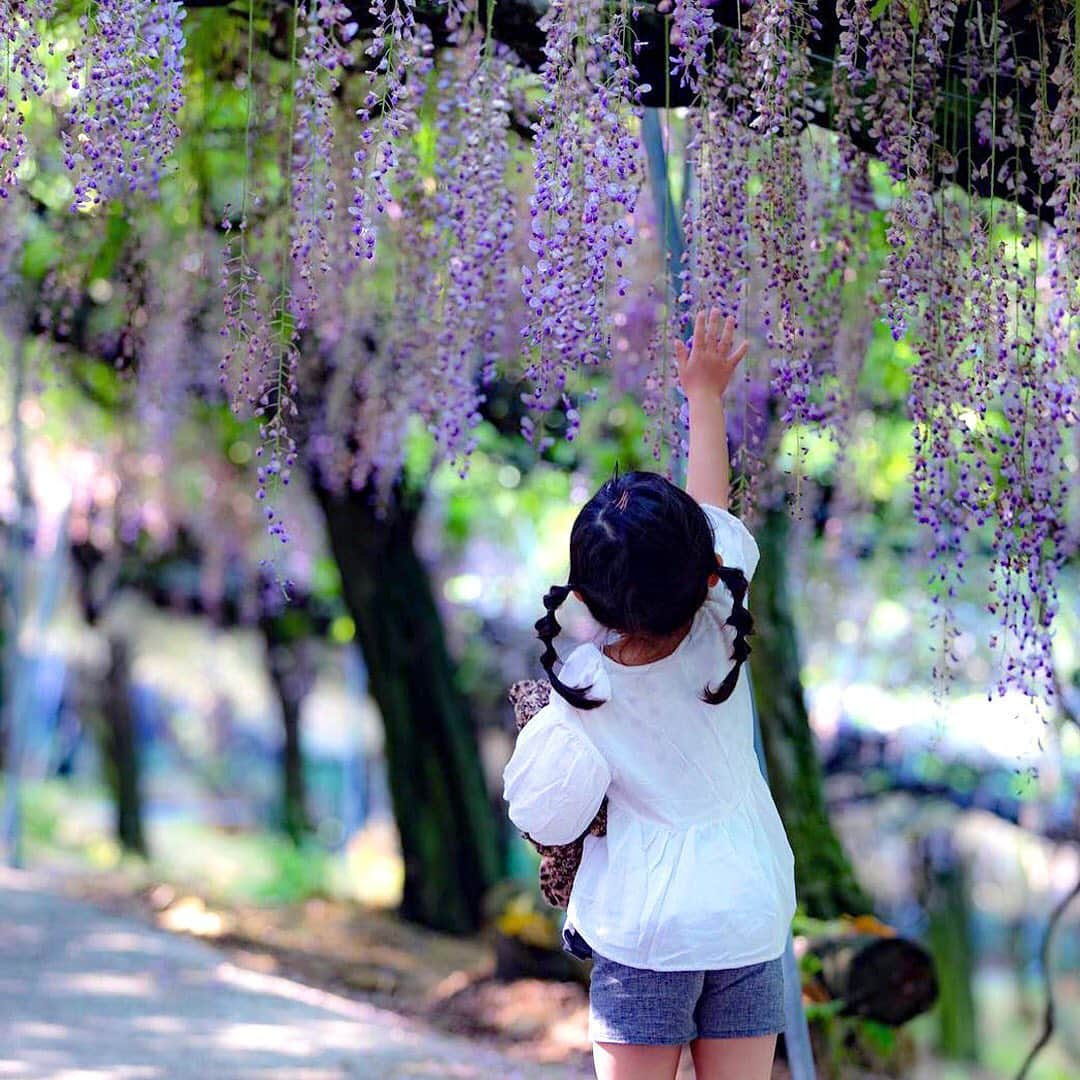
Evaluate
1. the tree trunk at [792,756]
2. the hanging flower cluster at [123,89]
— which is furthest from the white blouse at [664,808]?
the tree trunk at [792,756]

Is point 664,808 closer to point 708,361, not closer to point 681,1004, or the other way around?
point 681,1004

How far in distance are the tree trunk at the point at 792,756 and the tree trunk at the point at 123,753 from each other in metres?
6.18

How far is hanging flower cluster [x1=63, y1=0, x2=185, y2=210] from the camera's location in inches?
86.2

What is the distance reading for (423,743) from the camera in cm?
619

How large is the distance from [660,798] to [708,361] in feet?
2.01

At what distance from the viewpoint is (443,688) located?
6148 millimetres

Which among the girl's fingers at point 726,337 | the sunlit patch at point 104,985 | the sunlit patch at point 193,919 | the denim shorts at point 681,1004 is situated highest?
the girl's fingers at point 726,337

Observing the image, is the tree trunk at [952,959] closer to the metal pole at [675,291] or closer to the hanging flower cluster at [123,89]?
the metal pole at [675,291]

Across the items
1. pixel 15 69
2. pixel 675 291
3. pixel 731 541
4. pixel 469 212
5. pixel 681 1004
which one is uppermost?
pixel 15 69

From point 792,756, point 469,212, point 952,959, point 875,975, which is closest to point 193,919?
point 792,756

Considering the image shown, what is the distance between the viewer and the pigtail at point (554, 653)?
179 centimetres

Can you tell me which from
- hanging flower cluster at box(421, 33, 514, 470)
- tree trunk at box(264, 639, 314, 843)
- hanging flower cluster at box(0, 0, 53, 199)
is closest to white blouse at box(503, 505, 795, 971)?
hanging flower cluster at box(421, 33, 514, 470)

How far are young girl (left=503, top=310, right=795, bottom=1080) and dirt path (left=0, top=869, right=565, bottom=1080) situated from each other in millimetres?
1572

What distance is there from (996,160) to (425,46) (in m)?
1.00
